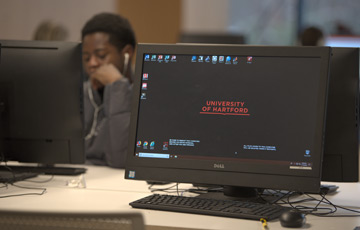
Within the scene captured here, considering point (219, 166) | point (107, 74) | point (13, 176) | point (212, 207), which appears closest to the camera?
point (212, 207)

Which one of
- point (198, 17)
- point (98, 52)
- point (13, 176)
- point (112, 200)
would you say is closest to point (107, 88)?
point (98, 52)

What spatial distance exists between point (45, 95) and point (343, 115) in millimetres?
1101

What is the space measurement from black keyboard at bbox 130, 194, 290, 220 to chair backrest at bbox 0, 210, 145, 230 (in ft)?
2.17

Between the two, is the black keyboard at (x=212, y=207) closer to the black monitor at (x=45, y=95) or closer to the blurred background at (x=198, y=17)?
the black monitor at (x=45, y=95)

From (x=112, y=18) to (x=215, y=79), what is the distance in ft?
4.13

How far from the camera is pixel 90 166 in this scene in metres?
2.71

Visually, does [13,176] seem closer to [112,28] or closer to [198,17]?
[112,28]

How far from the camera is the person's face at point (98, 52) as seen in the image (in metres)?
2.98

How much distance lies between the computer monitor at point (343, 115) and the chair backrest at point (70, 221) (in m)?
1.09

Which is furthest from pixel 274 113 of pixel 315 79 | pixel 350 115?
pixel 350 115

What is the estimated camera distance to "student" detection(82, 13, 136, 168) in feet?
8.57

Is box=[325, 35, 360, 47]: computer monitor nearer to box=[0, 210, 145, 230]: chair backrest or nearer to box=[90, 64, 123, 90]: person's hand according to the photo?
box=[90, 64, 123, 90]: person's hand

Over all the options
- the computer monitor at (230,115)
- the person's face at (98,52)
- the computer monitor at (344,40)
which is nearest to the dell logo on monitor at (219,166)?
the computer monitor at (230,115)

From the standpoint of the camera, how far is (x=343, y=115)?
201 cm
